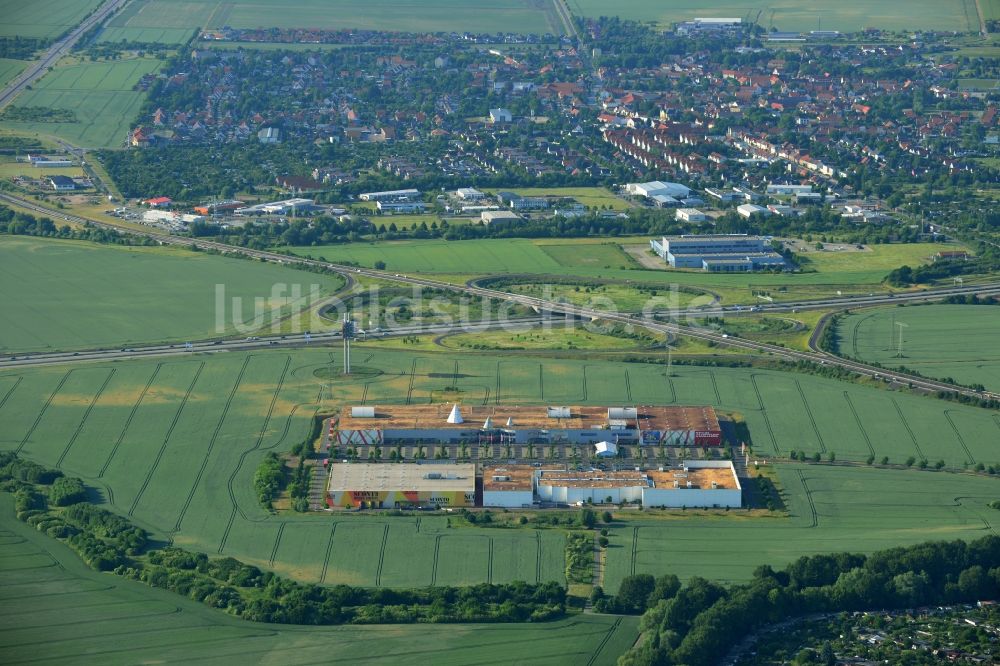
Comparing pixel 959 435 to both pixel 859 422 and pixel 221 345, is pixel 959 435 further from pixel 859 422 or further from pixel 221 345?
pixel 221 345

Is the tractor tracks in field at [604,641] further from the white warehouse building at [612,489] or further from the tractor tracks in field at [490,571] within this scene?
the white warehouse building at [612,489]

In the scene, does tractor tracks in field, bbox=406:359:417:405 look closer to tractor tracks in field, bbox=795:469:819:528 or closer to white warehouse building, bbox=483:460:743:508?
white warehouse building, bbox=483:460:743:508

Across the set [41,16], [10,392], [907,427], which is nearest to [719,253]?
[907,427]

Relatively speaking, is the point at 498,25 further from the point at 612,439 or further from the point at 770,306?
the point at 612,439

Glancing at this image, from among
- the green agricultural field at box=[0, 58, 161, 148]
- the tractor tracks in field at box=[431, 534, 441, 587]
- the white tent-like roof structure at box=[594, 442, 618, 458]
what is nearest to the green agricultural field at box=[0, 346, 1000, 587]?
the tractor tracks in field at box=[431, 534, 441, 587]

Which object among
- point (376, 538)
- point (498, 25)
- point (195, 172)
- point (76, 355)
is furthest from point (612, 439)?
point (498, 25)

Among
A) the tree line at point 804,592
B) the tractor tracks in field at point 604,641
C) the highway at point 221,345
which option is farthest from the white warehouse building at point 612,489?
the highway at point 221,345
